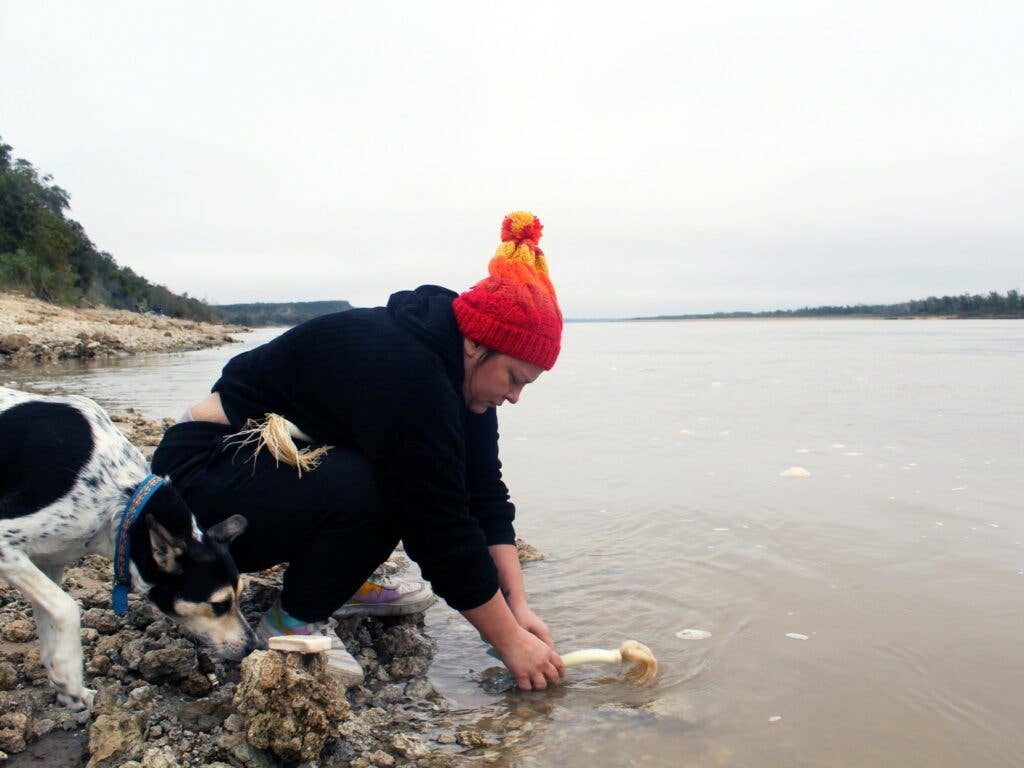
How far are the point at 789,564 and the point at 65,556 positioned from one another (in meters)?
2.89

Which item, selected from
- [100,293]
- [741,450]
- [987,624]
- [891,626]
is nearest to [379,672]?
[891,626]

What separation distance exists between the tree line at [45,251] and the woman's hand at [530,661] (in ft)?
103

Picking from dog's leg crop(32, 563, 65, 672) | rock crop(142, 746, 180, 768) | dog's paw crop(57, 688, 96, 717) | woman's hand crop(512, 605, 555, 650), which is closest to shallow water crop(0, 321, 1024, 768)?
woman's hand crop(512, 605, 555, 650)

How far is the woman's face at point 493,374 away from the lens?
244 centimetres

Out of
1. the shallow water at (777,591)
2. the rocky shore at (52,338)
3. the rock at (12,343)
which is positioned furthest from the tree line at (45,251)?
the shallow water at (777,591)

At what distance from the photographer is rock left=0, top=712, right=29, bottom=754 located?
1.94 m

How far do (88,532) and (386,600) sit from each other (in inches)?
41.8

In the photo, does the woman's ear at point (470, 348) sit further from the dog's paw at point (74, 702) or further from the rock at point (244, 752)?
the dog's paw at point (74, 702)

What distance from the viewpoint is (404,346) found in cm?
229

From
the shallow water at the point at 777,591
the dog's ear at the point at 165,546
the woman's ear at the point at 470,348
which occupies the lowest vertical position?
the shallow water at the point at 777,591

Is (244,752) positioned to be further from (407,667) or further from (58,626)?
(407,667)

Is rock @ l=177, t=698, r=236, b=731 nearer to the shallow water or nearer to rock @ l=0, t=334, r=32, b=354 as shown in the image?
the shallow water

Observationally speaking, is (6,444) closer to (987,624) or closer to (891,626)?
(891,626)

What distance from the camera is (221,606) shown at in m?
2.31
